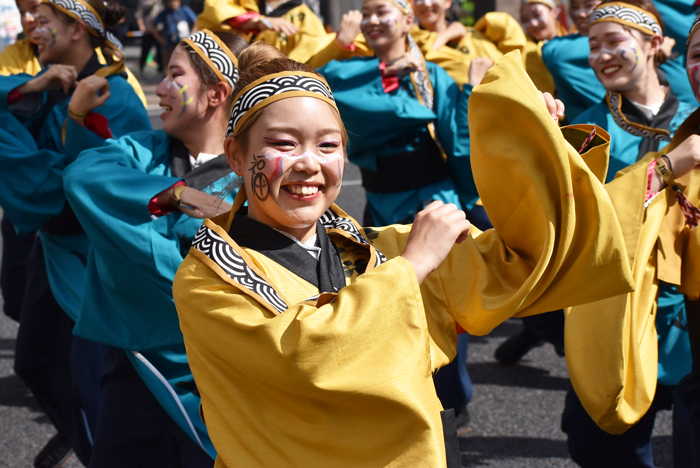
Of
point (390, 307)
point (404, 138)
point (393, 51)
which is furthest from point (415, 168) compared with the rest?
point (390, 307)

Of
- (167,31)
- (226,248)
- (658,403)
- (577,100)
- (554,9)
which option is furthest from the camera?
(167,31)

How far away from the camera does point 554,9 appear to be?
5871mm

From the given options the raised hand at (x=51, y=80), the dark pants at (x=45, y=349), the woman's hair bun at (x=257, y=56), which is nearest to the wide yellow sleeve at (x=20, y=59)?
the raised hand at (x=51, y=80)

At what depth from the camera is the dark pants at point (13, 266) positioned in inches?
162

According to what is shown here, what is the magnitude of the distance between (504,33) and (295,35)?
53.9 inches

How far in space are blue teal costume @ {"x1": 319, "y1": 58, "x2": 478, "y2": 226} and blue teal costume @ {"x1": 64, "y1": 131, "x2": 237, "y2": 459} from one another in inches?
54.3

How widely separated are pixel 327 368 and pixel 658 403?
5.84 feet

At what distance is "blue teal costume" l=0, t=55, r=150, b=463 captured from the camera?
3148 millimetres

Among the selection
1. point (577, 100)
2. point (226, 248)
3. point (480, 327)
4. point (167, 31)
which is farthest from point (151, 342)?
point (167, 31)

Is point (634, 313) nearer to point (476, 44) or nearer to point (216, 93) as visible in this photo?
point (216, 93)

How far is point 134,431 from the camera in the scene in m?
2.49

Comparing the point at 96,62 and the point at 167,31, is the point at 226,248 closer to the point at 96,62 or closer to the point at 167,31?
the point at 96,62

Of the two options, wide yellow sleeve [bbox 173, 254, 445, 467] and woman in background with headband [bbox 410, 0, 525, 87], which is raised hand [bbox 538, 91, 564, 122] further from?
woman in background with headband [bbox 410, 0, 525, 87]

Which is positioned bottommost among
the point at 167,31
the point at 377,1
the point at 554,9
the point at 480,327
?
the point at 167,31
